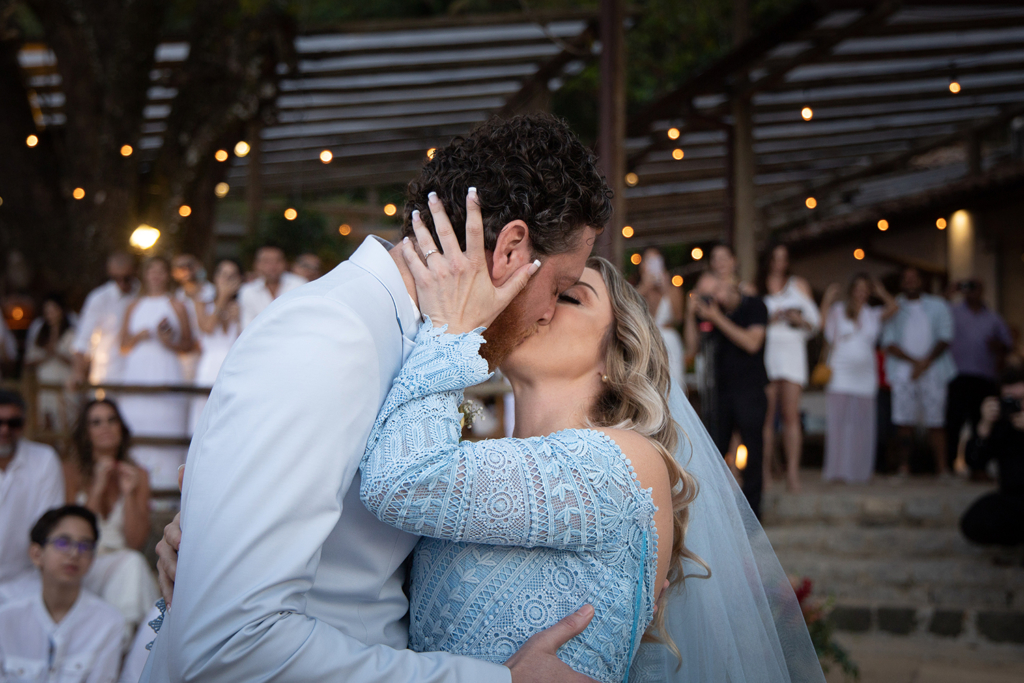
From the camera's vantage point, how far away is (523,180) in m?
1.74

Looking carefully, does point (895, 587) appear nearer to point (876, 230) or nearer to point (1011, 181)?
point (1011, 181)

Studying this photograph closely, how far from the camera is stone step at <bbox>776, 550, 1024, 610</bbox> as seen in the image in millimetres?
6500

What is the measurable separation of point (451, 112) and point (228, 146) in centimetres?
385

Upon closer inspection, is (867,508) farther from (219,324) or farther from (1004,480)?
(219,324)

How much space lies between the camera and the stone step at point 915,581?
650 cm

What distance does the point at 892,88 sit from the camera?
36.6 feet

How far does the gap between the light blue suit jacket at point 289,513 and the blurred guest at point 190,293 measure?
5961 mm

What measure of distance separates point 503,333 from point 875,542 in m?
6.20

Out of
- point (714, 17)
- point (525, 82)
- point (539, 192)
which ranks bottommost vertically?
point (539, 192)

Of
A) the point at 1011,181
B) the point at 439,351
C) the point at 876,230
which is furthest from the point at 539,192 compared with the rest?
the point at 876,230

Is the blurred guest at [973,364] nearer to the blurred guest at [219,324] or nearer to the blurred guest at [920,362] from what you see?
the blurred guest at [920,362]

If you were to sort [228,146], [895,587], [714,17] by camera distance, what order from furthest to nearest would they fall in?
[714,17]
[228,146]
[895,587]

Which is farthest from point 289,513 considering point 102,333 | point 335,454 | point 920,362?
point 920,362

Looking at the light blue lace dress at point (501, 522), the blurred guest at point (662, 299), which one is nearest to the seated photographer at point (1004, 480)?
the blurred guest at point (662, 299)
